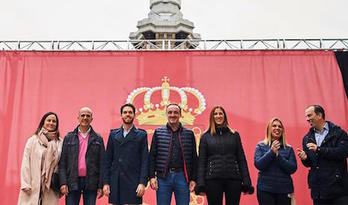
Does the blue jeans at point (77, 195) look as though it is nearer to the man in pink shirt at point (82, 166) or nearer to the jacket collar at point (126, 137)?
the man in pink shirt at point (82, 166)

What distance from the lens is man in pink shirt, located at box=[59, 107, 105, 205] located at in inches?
112

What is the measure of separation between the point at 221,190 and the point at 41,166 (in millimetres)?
1519

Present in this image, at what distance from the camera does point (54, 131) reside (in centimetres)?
307

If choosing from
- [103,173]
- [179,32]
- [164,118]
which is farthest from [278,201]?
[179,32]

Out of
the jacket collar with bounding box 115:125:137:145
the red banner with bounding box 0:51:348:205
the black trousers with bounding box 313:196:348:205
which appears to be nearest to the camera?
the black trousers with bounding box 313:196:348:205

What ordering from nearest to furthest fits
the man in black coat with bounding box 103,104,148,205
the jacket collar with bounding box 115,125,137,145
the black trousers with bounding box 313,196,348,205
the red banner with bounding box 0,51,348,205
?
1. the black trousers with bounding box 313,196,348,205
2. the man in black coat with bounding box 103,104,148,205
3. the jacket collar with bounding box 115,125,137,145
4. the red banner with bounding box 0,51,348,205

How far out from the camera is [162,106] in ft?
17.7

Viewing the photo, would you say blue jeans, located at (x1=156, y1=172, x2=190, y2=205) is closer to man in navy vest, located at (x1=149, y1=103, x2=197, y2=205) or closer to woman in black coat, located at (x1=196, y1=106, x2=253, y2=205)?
man in navy vest, located at (x1=149, y1=103, x2=197, y2=205)

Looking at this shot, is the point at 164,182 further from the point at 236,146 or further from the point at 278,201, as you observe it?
the point at 278,201

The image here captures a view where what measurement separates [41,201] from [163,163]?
3.53 ft

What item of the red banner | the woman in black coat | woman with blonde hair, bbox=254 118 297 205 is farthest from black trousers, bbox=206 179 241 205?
the red banner

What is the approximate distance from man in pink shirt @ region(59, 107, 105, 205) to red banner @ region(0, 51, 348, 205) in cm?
227

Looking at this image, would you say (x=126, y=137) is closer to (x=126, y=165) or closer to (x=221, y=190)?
(x=126, y=165)

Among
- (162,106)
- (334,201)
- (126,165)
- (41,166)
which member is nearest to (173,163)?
(126,165)
